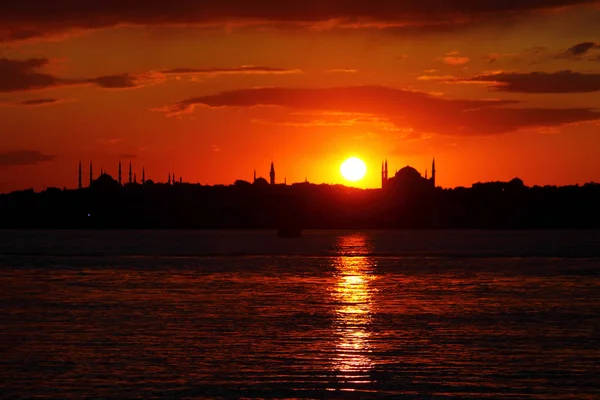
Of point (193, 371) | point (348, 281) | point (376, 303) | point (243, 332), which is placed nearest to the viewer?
point (193, 371)

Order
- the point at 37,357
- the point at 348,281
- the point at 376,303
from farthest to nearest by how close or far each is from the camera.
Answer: the point at 348,281
the point at 376,303
the point at 37,357

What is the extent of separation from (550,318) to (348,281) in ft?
136

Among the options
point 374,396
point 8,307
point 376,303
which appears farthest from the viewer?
point 376,303

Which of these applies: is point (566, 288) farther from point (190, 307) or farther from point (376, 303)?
point (190, 307)

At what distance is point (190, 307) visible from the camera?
6462 centimetres

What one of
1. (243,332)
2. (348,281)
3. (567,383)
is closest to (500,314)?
(243,332)

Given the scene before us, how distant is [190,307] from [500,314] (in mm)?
21873

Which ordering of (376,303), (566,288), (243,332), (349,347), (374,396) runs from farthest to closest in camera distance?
(566,288) < (376,303) < (243,332) < (349,347) < (374,396)

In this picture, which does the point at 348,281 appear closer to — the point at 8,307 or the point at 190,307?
the point at 190,307

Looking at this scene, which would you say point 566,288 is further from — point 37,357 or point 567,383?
point 37,357

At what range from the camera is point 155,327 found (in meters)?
51.8

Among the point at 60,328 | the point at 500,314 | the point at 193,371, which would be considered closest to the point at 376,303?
the point at 500,314

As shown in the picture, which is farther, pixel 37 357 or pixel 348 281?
pixel 348 281

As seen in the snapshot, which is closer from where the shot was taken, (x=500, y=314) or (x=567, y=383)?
(x=567, y=383)
